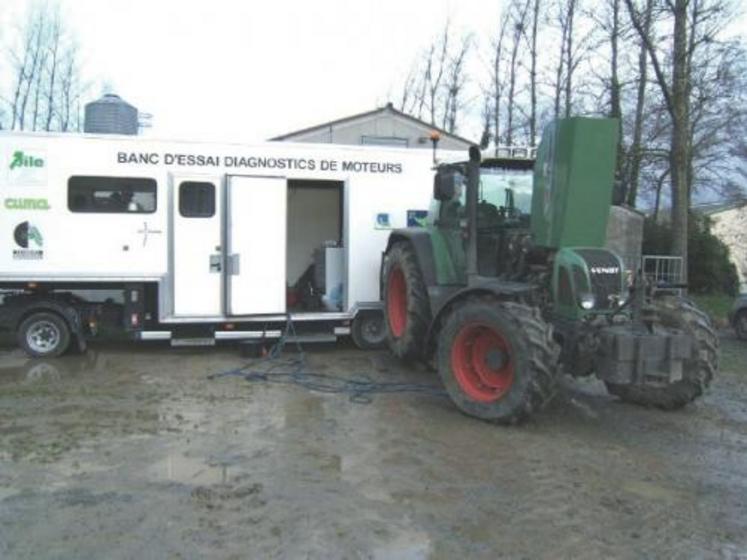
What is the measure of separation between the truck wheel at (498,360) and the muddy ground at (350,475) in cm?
25

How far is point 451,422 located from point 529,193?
2.77 metres

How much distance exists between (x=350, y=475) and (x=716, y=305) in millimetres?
16339

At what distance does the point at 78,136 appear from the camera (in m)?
10.3

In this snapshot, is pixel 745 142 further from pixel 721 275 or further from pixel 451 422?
pixel 451 422

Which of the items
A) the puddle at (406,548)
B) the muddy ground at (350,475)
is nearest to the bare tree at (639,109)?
the muddy ground at (350,475)

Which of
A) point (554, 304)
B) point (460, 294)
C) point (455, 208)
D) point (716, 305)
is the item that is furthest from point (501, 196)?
point (716, 305)

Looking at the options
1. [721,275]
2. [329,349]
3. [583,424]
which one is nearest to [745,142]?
[721,275]

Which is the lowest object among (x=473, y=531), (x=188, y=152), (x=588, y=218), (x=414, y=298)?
(x=473, y=531)

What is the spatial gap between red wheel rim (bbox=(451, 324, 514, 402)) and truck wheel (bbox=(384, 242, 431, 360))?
5.06ft

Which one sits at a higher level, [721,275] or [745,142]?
[745,142]

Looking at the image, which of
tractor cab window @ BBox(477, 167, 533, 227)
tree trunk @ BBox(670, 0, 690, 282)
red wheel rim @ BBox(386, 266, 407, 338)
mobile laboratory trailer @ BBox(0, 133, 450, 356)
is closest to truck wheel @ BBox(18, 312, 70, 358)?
mobile laboratory trailer @ BBox(0, 133, 450, 356)

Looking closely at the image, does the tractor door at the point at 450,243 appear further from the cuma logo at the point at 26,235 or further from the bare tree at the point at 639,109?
the bare tree at the point at 639,109

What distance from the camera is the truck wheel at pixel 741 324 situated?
47.2 ft

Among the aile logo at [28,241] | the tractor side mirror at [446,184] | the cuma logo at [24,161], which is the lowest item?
the aile logo at [28,241]
